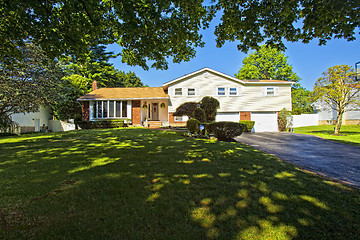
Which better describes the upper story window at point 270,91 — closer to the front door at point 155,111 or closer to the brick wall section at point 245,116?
the brick wall section at point 245,116

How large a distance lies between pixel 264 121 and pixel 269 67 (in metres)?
20.5

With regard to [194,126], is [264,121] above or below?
above

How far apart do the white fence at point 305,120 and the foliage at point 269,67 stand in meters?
10.6

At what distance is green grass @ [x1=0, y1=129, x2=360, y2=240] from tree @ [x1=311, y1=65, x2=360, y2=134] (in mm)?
17732

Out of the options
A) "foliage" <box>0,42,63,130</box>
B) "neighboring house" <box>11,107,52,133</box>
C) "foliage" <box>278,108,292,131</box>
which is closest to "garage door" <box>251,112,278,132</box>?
"foliage" <box>278,108,292,131</box>

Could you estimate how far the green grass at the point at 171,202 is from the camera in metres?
2.24

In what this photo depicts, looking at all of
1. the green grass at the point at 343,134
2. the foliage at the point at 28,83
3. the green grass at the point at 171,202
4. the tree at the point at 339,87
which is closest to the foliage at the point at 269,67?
the green grass at the point at 343,134

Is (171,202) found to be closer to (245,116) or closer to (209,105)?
(209,105)

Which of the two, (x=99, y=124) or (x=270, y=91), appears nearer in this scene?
(x=99, y=124)

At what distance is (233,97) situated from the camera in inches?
822

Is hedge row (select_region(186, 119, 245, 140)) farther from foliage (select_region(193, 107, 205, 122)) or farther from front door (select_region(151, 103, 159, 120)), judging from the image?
front door (select_region(151, 103, 159, 120))

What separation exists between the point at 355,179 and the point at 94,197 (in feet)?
20.3

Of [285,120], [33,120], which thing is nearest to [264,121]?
[285,120]

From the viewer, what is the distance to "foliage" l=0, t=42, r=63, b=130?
13823 millimetres
